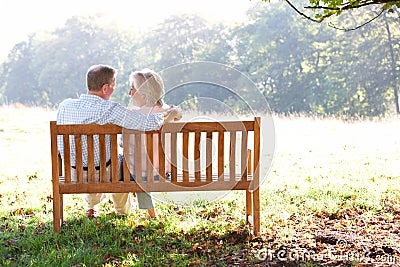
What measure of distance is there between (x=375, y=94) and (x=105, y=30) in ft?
60.7

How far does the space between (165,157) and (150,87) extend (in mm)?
625

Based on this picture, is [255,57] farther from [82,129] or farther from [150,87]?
[82,129]

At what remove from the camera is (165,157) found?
378 centimetres

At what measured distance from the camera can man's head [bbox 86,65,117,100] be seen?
3930mm

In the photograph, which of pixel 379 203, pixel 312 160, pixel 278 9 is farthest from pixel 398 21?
pixel 379 203

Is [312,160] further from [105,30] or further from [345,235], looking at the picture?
[105,30]

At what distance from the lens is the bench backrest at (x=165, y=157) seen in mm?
3602

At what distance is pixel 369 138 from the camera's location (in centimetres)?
1089

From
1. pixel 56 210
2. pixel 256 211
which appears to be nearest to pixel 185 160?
pixel 256 211

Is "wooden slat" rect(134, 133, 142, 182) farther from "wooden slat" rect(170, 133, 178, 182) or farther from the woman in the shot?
the woman

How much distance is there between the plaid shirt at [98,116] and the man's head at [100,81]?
120 millimetres

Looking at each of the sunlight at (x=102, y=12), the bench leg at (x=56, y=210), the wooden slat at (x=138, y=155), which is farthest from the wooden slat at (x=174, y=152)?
the sunlight at (x=102, y=12)

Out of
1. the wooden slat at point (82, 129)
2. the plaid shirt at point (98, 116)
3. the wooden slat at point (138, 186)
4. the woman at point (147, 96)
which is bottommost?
the wooden slat at point (138, 186)

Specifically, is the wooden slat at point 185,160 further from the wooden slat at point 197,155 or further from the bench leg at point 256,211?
the bench leg at point 256,211
